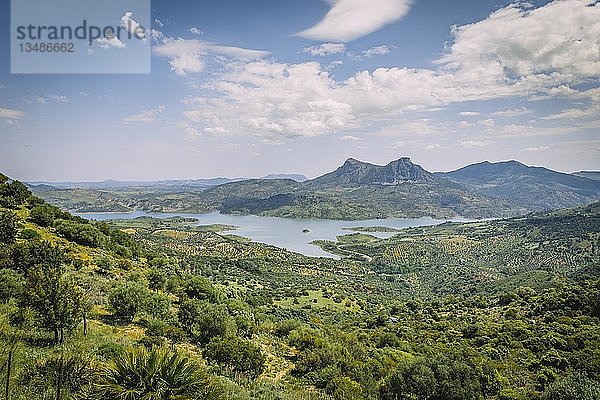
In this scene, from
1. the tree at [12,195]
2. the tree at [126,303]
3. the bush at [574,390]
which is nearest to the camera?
the bush at [574,390]

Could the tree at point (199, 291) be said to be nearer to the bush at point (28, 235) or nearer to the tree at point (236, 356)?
the bush at point (28, 235)

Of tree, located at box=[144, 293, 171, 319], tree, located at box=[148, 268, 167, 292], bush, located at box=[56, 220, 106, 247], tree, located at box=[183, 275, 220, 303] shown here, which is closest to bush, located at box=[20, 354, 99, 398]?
tree, located at box=[144, 293, 171, 319]

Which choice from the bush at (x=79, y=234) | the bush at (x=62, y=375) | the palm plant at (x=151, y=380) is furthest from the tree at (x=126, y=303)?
the bush at (x=79, y=234)

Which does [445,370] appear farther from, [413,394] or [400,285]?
[400,285]

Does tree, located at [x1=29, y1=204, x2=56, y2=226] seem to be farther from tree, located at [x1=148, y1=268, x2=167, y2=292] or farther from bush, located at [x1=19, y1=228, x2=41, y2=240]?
tree, located at [x1=148, y1=268, x2=167, y2=292]

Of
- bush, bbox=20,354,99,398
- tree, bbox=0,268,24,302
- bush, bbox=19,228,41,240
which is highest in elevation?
bush, bbox=19,228,41,240

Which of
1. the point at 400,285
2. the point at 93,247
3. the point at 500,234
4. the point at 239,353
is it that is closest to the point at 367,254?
the point at 400,285
